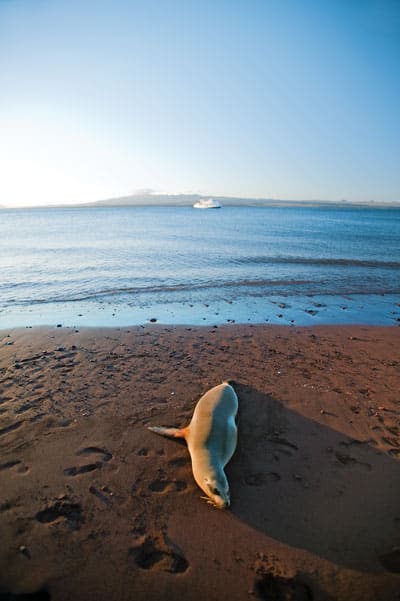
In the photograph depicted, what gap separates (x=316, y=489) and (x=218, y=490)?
4.26ft

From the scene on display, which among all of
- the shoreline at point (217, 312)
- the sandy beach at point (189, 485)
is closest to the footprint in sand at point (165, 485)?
the sandy beach at point (189, 485)

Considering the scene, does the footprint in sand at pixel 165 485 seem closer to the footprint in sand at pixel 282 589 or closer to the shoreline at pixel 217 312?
the footprint in sand at pixel 282 589

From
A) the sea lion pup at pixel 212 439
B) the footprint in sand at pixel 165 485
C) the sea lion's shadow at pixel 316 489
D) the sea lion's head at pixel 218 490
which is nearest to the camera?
the sea lion's shadow at pixel 316 489

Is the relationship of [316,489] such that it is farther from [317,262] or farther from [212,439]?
[317,262]

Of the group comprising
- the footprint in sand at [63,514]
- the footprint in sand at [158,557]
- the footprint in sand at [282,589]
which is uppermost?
the footprint in sand at [63,514]

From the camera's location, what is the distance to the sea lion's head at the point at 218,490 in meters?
3.94

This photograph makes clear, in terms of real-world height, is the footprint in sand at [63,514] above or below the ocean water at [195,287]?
below

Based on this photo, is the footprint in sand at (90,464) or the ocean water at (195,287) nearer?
the footprint in sand at (90,464)

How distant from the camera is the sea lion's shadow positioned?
361cm

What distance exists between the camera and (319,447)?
4.97 metres

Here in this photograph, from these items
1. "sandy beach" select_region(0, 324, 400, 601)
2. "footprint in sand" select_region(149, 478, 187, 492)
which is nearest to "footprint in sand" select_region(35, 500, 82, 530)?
"sandy beach" select_region(0, 324, 400, 601)

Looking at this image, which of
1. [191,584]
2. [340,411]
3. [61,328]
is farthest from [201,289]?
[191,584]

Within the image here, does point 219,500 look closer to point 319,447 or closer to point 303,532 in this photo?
point 303,532

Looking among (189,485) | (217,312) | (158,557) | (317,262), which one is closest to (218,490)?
(189,485)
